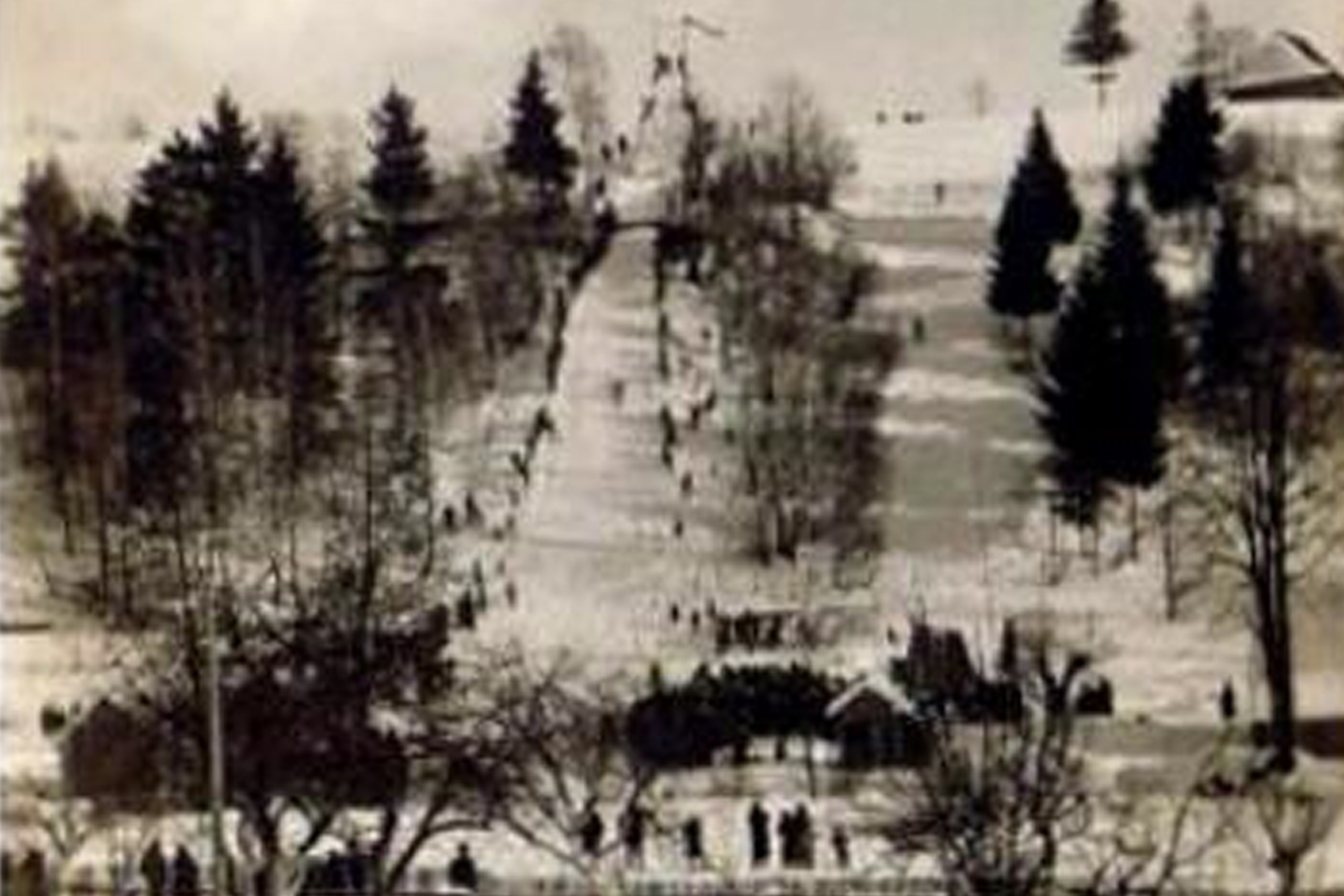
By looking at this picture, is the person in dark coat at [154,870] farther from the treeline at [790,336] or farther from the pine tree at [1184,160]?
the pine tree at [1184,160]

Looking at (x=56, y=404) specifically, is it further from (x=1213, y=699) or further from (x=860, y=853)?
(x=1213, y=699)

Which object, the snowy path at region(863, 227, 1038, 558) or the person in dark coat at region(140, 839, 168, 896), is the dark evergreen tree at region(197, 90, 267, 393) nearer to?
the person in dark coat at region(140, 839, 168, 896)

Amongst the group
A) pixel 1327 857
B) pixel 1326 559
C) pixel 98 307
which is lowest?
pixel 1327 857

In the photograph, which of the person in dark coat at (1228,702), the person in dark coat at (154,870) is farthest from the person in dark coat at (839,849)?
the person in dark coat at (154,870)

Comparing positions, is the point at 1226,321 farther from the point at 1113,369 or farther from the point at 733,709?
the point at 733,709

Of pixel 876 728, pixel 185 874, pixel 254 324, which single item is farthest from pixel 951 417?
pixel 185 874

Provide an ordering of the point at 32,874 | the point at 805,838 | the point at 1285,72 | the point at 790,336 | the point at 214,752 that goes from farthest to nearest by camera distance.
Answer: the point at 790,336 → the point at 805,838 → the point at 214,752 → the point at 1285,72 → the point at 32,874

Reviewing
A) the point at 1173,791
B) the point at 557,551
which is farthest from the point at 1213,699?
the point at 557,551
